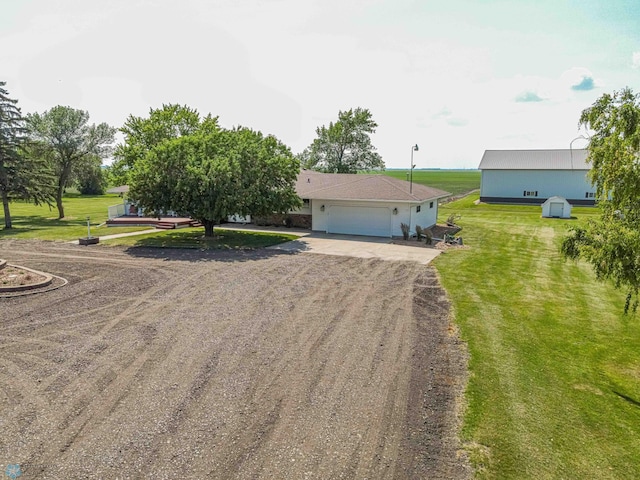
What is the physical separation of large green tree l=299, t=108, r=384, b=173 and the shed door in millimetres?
19638

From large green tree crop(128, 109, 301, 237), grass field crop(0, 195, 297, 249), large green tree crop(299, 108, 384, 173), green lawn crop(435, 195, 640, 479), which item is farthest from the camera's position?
large green tree crop(299, 108, 384, 173)

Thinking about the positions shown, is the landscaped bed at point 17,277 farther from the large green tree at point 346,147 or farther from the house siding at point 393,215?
the large green tree at point 346,147

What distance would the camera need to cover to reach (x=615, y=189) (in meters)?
6.14

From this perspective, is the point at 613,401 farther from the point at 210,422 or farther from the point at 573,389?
the point at 210,422

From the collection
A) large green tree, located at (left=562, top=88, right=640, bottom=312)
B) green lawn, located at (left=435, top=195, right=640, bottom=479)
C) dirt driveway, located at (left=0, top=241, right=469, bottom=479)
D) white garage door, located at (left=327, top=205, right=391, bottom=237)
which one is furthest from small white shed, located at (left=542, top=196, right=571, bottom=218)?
large green tree, located at (left=562, top=88, right=640, bottom=312)

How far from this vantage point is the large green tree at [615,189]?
578cm

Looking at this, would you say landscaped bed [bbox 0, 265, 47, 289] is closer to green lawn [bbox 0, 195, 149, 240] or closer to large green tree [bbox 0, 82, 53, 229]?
green lawn [bbox 0, 195, 149, 240]

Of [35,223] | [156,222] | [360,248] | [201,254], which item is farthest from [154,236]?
[35,223]

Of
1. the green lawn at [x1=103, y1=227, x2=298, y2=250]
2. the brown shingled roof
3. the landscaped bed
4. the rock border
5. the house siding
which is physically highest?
the brown shingled roof

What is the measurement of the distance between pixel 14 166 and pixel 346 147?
103ft

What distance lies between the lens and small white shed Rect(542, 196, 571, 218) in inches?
1319

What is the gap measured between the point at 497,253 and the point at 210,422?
16.3 m

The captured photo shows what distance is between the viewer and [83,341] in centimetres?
873

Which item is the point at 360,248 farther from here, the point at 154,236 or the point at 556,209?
the point at 556,209
